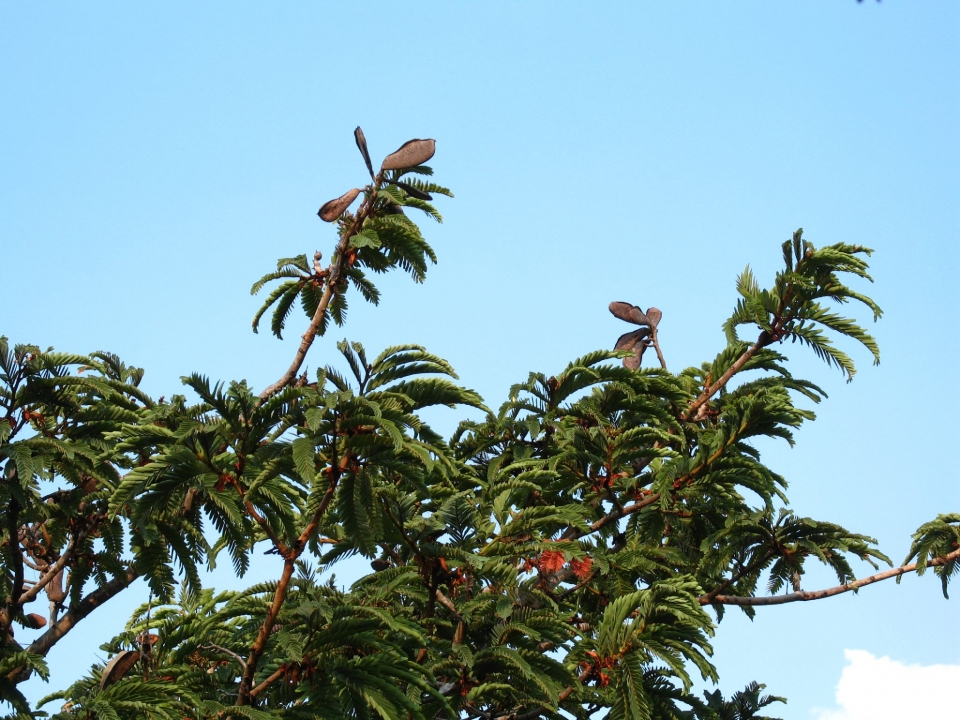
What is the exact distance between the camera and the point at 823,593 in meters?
10.2

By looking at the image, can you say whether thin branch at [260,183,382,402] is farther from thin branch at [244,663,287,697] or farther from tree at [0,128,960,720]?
thin branch at [244,663,287,697]

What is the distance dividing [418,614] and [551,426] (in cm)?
195

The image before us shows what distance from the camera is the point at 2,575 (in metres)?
10.5

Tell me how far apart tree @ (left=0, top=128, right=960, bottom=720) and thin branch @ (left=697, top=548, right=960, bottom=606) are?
33 mm

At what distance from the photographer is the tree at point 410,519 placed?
7926 mm

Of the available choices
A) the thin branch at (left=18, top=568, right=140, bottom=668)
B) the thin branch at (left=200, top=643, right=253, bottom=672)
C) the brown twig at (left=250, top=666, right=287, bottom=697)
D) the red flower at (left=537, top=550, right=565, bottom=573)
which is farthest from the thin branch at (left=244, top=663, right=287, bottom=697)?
the thin branch at (left=18, top=568, right=140, bottom=668)

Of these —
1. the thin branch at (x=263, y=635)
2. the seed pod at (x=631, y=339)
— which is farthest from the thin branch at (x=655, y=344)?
the thin branch at (x=263, y=635)

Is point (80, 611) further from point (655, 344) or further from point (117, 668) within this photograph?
point (655, 344)

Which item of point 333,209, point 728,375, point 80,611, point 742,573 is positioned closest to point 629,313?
point 728,375

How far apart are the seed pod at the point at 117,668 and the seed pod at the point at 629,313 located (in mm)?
5732

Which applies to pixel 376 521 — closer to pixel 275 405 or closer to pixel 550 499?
pixel 275 405

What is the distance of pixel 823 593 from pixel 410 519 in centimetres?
369

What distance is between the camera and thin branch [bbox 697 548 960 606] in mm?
10227

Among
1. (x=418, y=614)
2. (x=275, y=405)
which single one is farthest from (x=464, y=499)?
(x=275, y=405)
